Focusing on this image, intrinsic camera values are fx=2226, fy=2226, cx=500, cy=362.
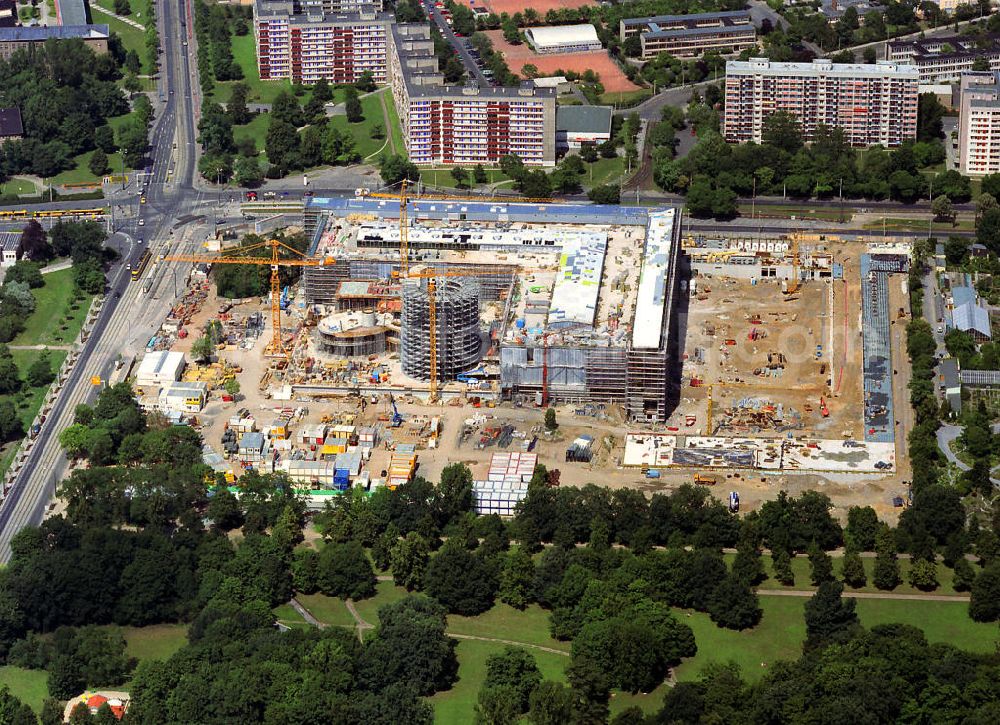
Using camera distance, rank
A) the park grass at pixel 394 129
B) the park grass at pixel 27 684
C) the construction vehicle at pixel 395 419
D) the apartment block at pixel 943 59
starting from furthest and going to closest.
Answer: the apartment block at pixel 943 59 < the park grass at pixel 394 129 < the construction vehicle at pixel 395 419 < the park grass at pixel 27 684

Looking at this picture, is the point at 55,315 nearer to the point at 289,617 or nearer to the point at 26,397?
the point at 26,397

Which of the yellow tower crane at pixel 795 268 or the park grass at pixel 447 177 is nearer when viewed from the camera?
the yellow tower crane at pixel 795 268

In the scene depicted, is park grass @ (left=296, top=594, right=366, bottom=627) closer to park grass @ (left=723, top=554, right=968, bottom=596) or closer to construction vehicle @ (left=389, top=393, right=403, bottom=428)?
construction vehicle @ (left=389, top=393, right=403, bottom=428)

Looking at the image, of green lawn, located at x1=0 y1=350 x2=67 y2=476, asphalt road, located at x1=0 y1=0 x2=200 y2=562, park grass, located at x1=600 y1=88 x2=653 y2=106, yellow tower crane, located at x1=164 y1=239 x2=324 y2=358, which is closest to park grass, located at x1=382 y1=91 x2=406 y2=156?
asphalt road, located at x1=0 y1=0 x2=200 y2=562

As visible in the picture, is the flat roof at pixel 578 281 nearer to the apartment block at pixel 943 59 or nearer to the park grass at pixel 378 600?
the park grass at pixel 378 600

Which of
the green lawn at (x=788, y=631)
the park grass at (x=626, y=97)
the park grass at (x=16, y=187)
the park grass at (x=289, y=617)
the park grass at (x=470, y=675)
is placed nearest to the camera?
the park grass at (x=470, y=675)

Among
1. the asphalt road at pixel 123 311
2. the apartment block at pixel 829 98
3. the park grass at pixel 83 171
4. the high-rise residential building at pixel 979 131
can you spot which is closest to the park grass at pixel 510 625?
the asphalt road at pixel 123 311
